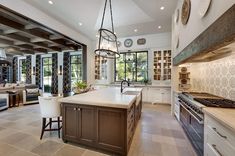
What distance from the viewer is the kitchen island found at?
2076 mm

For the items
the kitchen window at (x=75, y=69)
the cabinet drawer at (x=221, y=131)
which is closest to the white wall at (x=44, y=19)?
the kitchen window at (x=75, y=69)

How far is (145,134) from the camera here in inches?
118

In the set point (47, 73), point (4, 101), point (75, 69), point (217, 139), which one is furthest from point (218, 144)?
point (47, 73)

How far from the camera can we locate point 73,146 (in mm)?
2430

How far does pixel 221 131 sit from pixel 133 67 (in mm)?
5779

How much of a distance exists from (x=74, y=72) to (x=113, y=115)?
329 inches

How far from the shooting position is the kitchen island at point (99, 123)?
2.08 m

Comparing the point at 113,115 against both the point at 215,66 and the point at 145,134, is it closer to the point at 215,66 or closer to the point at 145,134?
the point at 145,134

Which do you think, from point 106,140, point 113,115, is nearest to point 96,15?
point 113,115

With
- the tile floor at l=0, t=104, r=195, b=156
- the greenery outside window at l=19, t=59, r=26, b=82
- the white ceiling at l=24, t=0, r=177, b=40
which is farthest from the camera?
the greenery outside window at l=19, t=59, r=26, b=82

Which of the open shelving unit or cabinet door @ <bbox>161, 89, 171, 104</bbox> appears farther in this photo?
the open shelving unit

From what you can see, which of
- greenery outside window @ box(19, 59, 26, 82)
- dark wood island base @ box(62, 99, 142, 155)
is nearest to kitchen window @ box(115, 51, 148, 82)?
dark wood island base @ box(62, 99, 142, 155)

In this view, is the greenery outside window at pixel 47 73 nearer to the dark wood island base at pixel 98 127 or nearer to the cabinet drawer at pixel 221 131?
the dark wood island base at pixel 98 127

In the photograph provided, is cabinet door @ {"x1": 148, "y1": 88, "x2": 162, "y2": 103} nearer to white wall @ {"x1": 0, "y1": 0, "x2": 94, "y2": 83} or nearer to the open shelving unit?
the open shelving unit
